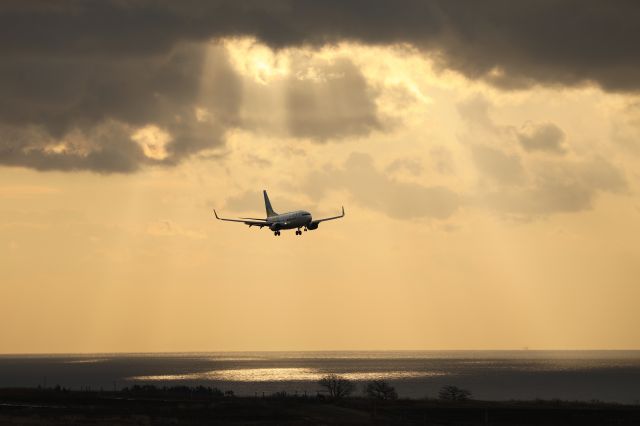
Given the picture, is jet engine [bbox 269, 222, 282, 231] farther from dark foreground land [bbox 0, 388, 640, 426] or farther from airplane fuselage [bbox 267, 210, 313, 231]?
dark foreground land [bbox 0, 388, 640, 426]

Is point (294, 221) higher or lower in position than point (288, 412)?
higher

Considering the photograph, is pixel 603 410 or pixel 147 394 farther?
pixel 147 394

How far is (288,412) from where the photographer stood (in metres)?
108

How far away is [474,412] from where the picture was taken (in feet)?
366

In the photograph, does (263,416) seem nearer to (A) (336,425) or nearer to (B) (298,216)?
(A) (336,425)

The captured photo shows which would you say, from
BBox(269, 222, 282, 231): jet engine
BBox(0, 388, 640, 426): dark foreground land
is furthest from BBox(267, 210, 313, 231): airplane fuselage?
BBox(0, 388, 640, 426): dark foreground land

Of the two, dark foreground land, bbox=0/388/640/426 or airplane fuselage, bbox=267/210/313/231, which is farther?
airplane fuselage, bbox=267/210/313/231

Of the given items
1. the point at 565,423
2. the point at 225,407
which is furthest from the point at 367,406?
the point at 565,423

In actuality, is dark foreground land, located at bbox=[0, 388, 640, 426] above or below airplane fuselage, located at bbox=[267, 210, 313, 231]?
below

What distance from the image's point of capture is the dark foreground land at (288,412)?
99750mm

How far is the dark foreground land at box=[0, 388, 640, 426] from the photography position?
9975cm

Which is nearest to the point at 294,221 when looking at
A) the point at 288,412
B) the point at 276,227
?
the point at 276,227

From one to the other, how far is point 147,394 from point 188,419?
149ft

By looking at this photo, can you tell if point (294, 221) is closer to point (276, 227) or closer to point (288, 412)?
point (276, 227)
